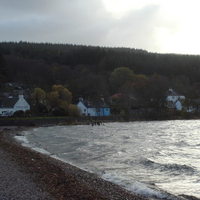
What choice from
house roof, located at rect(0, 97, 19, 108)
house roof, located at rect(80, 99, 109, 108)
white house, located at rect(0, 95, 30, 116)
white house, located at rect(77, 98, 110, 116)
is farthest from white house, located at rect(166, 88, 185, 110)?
house roof, located at rect(0, 97, 19, 108)

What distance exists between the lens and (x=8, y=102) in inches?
3110

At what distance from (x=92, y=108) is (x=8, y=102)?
955 inches

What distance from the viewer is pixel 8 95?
283ft

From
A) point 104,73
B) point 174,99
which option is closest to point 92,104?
point 174,99

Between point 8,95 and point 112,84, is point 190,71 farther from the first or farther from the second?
point 8,95

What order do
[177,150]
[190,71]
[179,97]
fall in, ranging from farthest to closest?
[190,71] < [179,97] < [177,150]

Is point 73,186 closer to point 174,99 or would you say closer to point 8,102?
point 8,102

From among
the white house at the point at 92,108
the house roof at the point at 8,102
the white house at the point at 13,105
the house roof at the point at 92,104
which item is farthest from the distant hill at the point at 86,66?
the white house at the point at 13,105

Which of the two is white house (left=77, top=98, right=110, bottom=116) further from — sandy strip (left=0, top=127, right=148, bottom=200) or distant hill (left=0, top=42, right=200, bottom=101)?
sandy strip (left=0, top=127, right=148, bottom=200)

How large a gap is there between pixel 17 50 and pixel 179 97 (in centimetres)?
8952

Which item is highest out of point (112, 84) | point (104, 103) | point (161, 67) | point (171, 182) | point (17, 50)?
point (17, 50)

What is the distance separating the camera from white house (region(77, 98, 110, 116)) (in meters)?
A: 89.5

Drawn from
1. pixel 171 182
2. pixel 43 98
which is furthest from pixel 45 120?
pixel 171 182

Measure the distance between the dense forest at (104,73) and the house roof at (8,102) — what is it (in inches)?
430
